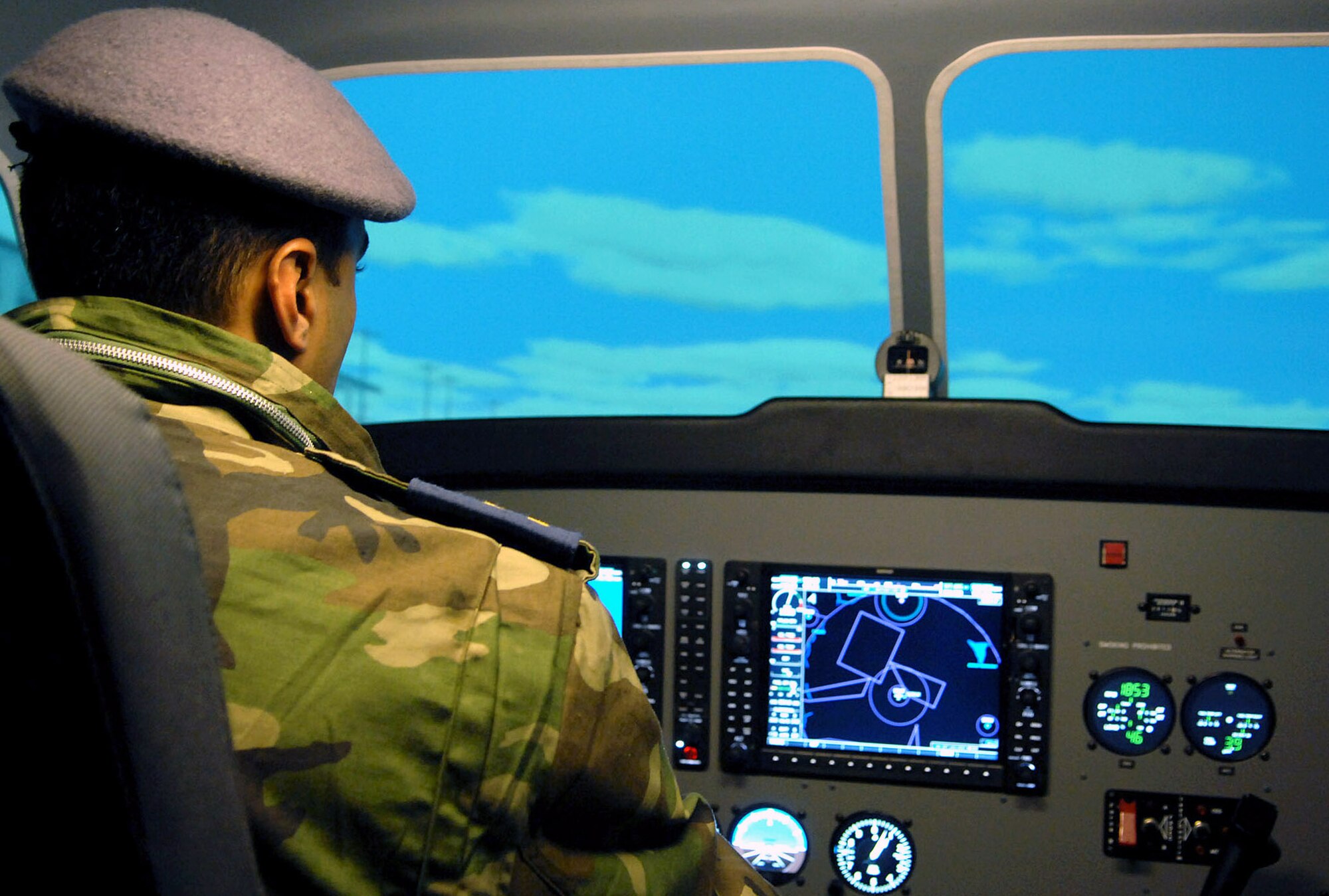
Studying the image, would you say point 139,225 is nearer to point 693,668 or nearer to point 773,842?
point 693,668

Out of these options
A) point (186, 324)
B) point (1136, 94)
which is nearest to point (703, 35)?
point (1136, 94)

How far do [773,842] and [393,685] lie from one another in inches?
66.0

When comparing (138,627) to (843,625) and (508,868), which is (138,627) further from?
(843,625)

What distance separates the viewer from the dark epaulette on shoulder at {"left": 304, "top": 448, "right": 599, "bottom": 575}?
0.67 meters

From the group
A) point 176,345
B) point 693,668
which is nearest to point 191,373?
point 176,345

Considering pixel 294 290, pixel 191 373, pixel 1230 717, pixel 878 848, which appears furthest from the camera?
pixel 878 848

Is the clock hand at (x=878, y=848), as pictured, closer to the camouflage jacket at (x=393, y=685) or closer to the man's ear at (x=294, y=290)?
the camouflage jacket at (x=393, y=685)

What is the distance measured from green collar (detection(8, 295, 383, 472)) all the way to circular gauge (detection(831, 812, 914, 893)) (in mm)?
1582

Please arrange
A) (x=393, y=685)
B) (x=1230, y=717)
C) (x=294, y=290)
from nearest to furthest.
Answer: (x=393, y=685)
(x=294, y=290)
(x=1230, y=717)

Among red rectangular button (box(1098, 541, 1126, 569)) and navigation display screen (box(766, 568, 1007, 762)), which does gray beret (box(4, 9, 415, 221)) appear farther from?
red rectangular button (box(1098, 541, 1126, 569))

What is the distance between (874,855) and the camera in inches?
79.9

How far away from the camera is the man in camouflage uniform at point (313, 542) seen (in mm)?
551

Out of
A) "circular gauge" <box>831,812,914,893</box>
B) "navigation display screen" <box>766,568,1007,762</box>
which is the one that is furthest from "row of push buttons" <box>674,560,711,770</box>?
"circular gauge" <box>831,812,914,893</box>

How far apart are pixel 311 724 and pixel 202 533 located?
0.11 m
